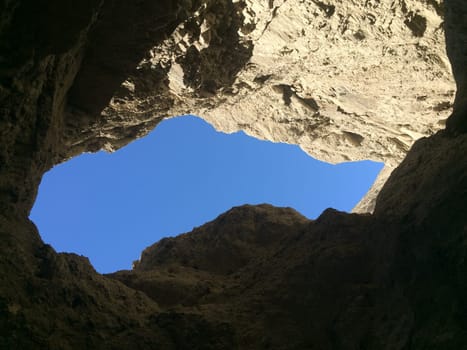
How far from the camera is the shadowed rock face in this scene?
4305mm

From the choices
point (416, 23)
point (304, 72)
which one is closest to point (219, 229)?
point (304, 72)

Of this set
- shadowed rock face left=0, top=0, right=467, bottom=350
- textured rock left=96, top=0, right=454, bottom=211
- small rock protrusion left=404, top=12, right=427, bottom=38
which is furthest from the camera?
small rock protrusion left=404, top=12, right=427, bottom=38

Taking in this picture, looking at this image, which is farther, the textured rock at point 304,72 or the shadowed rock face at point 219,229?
the textured rock at point 304,72

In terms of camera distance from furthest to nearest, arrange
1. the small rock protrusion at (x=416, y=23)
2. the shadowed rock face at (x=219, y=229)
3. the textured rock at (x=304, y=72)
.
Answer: the small rock protrusion at (x=416, y=23) < the textured rock at (x=304, y=72) < the shadowed rock face at (x=219, y=229)

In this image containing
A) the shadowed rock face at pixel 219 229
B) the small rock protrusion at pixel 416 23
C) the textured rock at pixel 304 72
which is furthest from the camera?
the small rock protrusion at pixel 416 23

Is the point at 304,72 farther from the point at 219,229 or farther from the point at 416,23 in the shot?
the point at 219,229

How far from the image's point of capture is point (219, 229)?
993 centimetres

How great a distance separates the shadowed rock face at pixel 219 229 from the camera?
4305mm

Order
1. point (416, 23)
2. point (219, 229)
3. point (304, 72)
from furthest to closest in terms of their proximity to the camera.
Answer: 1. point (304, 72)
2. point (219, 229)
3. point (416, 23)

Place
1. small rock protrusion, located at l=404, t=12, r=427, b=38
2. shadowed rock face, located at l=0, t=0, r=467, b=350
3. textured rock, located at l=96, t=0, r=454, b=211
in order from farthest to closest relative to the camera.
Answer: small rock protrusion, located at l=404, t=12, r=427, b=38 → textured rock, located at l=96, t=0, r=454, b=211 → shadowed rock face, located at l=0, t=0, r=467, b=350

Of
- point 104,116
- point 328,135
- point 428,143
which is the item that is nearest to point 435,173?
point 428,143

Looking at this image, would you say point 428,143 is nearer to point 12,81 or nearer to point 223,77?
point 223,77

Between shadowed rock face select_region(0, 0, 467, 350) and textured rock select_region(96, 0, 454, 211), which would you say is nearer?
shadowed rock face select_region(0, 0, 467, 350)

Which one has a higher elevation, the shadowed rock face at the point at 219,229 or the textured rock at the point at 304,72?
the textured rock at the point at 304,72
